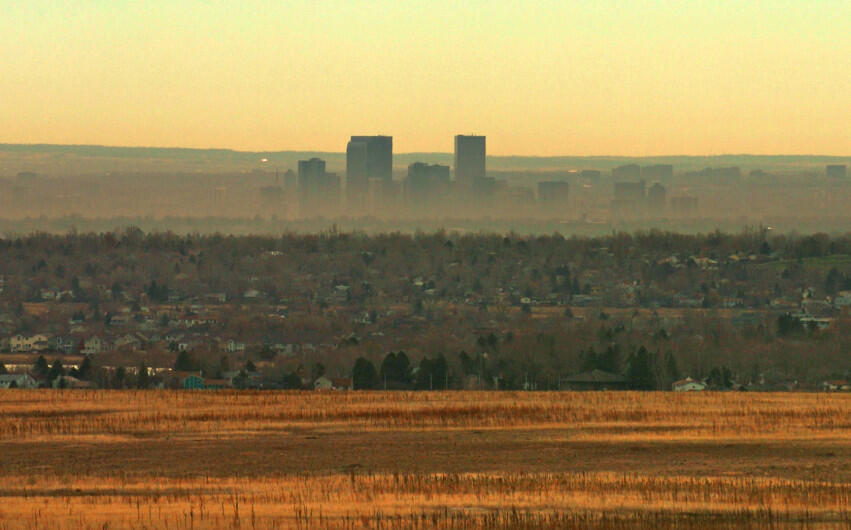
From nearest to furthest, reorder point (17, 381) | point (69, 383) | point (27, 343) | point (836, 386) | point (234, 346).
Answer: point (17, 381) < point (836, 386) < point (69, 383) < point (234, 346) < point (27, 343)

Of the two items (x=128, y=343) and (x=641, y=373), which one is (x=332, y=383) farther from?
(x=128, y=343)

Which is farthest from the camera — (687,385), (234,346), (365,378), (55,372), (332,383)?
(234,346)

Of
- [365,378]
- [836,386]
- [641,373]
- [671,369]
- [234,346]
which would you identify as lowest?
[836,386]

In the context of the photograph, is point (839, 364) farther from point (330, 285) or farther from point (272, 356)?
point (330, 285)

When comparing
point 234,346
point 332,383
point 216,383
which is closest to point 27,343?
point 234,346

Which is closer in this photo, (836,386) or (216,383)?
(836,386)

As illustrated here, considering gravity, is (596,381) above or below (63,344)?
below

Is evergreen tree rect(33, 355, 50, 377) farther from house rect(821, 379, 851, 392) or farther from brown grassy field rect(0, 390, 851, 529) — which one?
house rect(821, 379, 851, 392)

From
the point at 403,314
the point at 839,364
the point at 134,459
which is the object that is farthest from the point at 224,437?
the point at 403,314
